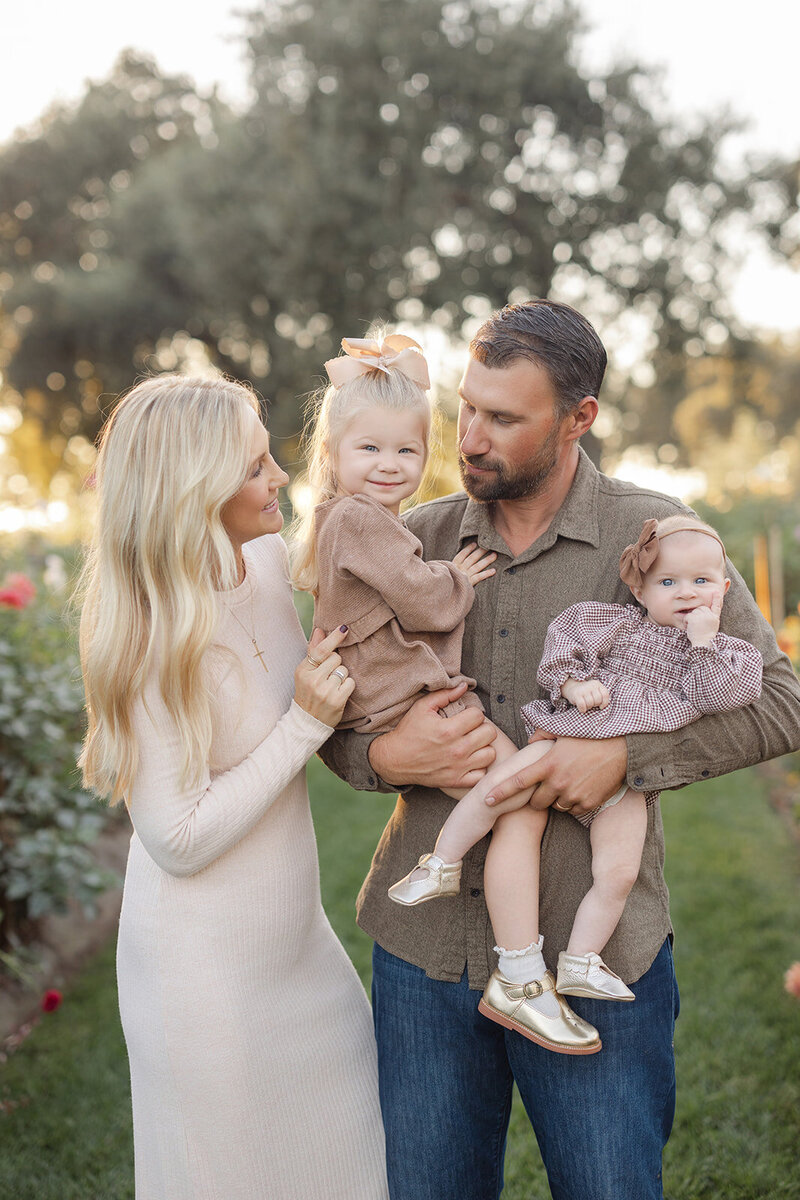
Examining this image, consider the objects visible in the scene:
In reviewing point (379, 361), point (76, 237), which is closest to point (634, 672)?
point (379, 361)

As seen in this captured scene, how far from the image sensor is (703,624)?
1929mm

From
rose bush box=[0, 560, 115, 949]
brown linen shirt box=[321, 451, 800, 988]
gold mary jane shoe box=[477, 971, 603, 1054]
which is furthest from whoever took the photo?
rose bush box=[0, 560, 115, 949]

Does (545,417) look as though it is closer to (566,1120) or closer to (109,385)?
(566,1120)

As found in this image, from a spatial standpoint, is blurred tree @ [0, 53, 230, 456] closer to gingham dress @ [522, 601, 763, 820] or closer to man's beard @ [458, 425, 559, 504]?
man's beard @ [458, 425, 559, 504]

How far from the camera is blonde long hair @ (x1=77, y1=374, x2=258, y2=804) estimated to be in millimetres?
1844

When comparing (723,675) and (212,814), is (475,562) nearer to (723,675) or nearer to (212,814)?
(723,675)

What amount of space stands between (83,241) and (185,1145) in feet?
68.8

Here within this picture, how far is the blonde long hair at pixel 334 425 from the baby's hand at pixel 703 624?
28.9 inches

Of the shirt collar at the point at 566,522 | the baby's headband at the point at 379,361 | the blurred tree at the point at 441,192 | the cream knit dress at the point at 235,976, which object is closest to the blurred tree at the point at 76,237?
the blurred tree at the point at 441,192

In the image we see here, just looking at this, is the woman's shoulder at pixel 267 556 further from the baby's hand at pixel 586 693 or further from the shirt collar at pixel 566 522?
the baby's hand at pixel 586 693

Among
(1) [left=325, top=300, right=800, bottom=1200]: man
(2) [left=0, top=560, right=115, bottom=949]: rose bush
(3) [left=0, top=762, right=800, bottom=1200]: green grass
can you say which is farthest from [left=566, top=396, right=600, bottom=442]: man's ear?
(3) [left=0, top=762, right=800, bottom=1200]: green grass

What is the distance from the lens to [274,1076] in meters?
1.98

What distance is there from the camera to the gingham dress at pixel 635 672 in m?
1.89

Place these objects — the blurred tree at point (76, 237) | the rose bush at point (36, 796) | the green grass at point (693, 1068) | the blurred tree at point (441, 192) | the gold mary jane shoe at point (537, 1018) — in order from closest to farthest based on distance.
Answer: the gold mary jane shoe at point (537, 1018) → the green grass at point (693, 1068) → the rose bush at point (36, 796) → the blurred tree at point (441, 192) → the blurred tree at point (76, 237)
